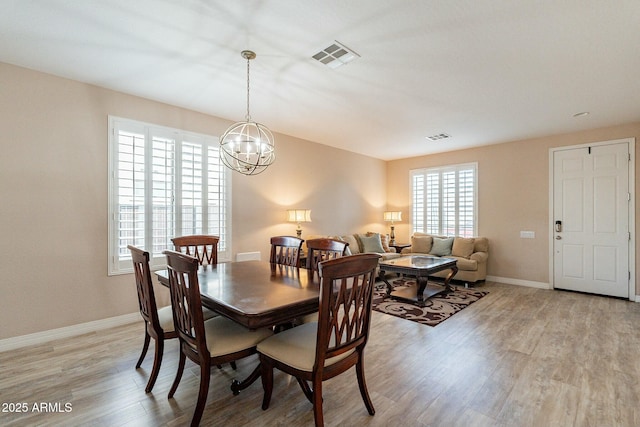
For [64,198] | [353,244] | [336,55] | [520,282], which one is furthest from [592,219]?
[64,198]

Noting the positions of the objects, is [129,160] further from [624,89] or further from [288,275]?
[624,89]

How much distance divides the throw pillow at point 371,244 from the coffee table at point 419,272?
129 cm

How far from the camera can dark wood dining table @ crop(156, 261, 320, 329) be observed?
166 centimetres

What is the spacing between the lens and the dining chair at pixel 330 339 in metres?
1.62

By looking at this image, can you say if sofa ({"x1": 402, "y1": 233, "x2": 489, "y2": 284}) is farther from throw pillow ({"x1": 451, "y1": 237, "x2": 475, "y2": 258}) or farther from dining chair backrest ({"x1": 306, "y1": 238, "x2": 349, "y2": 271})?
dining chair backrest ({"x1": 306, "y1": 238, "x2": 349, "y2": 271})

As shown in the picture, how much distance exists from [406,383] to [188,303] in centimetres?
176

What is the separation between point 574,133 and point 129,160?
22.5ft

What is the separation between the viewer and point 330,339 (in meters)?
1.80

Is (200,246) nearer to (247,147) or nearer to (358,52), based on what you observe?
(247,147)

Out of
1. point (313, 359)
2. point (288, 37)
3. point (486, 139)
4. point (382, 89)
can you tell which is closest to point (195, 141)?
point (288, 37)

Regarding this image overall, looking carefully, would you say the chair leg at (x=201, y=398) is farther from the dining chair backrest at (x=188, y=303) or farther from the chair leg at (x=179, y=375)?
the chair leg at (x=179, y=375)

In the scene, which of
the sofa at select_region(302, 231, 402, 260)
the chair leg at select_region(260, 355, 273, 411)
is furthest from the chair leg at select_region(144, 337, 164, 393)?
the sofa at select_region(302, 231, 402, 260)

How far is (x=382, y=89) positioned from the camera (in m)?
3.39

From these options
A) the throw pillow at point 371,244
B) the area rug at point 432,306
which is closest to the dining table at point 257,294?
the area rug at point 432,306
